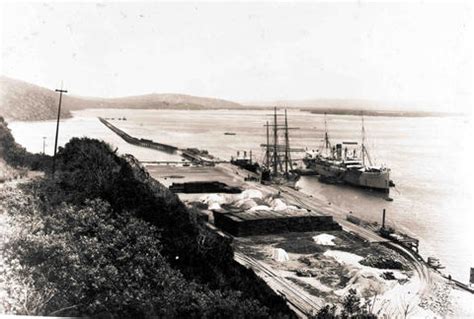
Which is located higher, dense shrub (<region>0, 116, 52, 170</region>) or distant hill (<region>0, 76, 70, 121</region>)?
distant hill (<region>0, 76, 70, 121</region>)

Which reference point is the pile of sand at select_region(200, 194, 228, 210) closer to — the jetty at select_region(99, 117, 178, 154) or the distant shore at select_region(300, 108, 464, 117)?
the jetty at select_region(99, 117, 178, 154)

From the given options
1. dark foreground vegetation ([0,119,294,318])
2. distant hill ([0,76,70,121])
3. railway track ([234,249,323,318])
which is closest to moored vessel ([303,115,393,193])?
railway track ([234,249,323,318])

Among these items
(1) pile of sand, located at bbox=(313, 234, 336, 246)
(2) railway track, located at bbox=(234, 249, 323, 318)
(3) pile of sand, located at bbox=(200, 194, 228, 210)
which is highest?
(3) pile of sand, located at bbox=(200, 194, 228, 210)

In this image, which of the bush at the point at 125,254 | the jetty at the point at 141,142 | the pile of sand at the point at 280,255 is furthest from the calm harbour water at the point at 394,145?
the pile of sand at the point at 280,255

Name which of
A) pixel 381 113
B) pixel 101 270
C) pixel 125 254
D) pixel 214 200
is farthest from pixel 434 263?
pixel 101 270

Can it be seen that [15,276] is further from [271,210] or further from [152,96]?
[271,210]

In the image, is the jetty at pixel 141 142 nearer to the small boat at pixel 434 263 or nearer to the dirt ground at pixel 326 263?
the dirt ground at pixel 326 263

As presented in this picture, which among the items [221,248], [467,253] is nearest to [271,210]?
[221,248]
